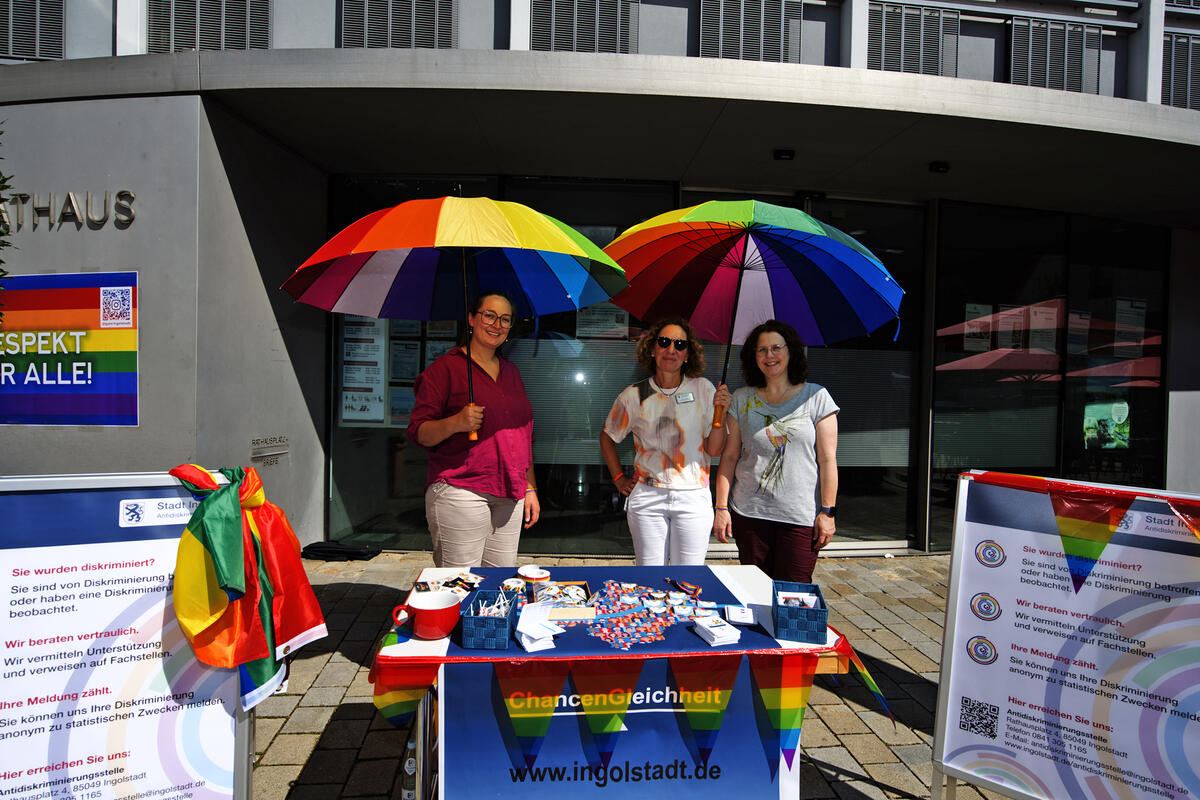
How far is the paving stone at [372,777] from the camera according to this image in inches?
92.0

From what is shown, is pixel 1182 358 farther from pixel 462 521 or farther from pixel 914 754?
pixel 462 521

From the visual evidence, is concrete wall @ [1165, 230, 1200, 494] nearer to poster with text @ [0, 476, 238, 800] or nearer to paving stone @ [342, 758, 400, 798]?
paving stone @ [342, 758, 400, 798]

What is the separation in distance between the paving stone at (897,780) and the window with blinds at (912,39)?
5.22 m

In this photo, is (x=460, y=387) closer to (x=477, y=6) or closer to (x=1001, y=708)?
(x=1001, y=708)

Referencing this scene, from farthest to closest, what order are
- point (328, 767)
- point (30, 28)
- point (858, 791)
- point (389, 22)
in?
point (389, 22) → point (30, 28) → point (328, 767) → point (858, 791)

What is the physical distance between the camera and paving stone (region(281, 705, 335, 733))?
273 centimetres

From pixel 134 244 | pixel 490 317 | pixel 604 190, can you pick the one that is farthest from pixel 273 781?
pixel 604 190

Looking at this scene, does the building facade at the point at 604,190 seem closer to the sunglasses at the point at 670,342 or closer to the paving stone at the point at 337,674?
the sunglasses at the point at 670,342

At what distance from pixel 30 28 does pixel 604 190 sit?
4.59 meters

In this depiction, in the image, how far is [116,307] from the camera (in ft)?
13.3

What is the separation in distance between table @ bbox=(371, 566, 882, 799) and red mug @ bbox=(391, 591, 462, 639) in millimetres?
40

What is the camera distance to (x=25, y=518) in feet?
5.53

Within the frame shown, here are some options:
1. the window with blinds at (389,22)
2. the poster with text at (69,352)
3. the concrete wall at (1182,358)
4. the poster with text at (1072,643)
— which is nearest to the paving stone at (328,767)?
the poster with text at (1072,643)

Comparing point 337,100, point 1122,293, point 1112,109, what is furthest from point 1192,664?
point 1122,293
